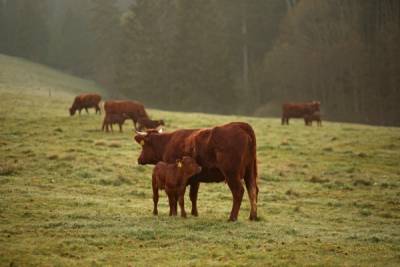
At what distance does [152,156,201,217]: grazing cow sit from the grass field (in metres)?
0.49

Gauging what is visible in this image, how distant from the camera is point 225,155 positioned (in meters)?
12.1

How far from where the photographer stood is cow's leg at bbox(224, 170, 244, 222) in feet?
39.3

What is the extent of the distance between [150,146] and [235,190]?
3.04 metres

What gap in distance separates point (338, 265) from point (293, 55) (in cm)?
5539

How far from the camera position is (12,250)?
9156mm

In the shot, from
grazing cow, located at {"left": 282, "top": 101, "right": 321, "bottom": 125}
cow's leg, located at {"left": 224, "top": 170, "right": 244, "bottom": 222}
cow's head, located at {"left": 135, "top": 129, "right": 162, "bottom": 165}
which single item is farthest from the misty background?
cow's leg, located at {"left": 224, "top": 170, "right": 244, "bottom": 222}

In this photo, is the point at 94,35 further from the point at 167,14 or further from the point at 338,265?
the point at 338,265

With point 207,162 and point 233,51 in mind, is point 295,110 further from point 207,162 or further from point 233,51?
point 233,51

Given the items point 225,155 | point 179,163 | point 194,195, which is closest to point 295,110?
point 194,195

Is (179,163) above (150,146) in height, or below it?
below

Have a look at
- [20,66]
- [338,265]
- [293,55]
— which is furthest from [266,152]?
[20,66]

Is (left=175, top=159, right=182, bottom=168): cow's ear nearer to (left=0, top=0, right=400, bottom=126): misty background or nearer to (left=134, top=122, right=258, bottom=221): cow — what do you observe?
(left=134, top=122, right=258, bottom=221): cow

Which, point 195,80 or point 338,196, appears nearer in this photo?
point 338,196

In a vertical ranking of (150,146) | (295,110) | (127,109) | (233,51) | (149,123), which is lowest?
(149,123)
